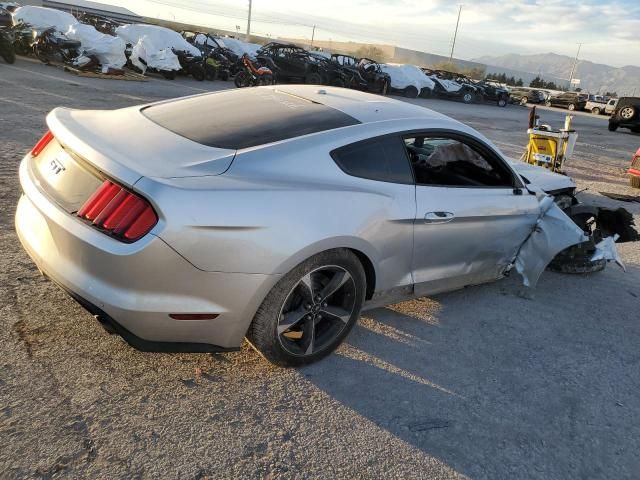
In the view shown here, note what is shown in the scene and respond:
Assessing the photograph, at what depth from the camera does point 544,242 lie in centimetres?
442

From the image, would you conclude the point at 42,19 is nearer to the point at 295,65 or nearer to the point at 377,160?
the point at 295,65

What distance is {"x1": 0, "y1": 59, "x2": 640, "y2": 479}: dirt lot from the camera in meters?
2.41

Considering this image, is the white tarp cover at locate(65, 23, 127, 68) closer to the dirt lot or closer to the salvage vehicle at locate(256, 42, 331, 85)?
the salvage vehicle at locate(256, 42, 331, 85)

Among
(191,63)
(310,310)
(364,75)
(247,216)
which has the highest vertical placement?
(364,75)

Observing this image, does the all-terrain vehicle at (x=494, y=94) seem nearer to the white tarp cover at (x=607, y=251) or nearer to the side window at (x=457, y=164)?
the white tarp cover at (x=607, y=251)

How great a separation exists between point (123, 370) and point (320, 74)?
74.7 ft

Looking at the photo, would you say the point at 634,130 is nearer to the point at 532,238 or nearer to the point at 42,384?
the point at 532,238

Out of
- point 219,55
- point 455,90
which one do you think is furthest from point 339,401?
point 455,90

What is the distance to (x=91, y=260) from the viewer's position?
2502mm

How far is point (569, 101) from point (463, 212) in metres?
42.9

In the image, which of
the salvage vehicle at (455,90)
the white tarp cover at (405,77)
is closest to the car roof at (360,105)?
the white tarp cover at (405,77)

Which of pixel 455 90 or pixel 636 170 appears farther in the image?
pixel 455 90

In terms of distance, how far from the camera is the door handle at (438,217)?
3.44 metres

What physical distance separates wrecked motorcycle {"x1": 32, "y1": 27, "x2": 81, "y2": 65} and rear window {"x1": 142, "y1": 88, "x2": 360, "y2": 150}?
1647 centimetres
